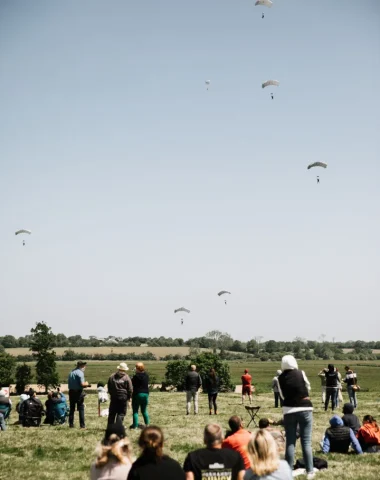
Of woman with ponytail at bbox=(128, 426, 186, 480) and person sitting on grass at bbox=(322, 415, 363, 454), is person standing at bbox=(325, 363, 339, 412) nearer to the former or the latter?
person sitting on grass at bbox=(322, 415, 363, 454)

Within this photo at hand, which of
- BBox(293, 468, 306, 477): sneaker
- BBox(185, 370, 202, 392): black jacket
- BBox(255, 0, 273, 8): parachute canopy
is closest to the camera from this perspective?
BBox(293, 468, 306, 477): sneaker

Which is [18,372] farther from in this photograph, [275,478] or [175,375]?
[275,478]

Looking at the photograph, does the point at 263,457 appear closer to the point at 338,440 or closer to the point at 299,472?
the point at 299,472

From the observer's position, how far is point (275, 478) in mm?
5891

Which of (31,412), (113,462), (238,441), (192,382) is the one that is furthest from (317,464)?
(31,412)

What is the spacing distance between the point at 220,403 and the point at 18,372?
33829 millimetres

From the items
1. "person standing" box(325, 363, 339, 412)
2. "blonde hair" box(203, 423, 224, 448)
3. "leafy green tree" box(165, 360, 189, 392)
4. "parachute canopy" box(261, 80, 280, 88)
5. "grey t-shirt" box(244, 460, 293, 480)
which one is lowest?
"leafy green tree" box(165, 360, 189, 392)

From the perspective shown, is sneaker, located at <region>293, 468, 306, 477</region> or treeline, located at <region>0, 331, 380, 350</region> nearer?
sneaker, located at <region>293, 468, 306, 477</region>

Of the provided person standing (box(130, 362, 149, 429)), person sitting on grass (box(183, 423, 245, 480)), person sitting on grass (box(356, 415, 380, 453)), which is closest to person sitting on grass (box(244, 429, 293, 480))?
person sitting on grass (box(183, 423, 245, 480))

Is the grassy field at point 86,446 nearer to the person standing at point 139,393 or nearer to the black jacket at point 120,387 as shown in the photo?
the person standing at point 139,393

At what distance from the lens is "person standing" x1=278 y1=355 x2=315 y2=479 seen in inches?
359

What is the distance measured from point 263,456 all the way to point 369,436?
679 centimetres

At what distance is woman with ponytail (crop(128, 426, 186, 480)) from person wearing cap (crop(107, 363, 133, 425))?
8.19m

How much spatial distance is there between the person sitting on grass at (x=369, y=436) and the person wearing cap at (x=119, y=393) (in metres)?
5.81
